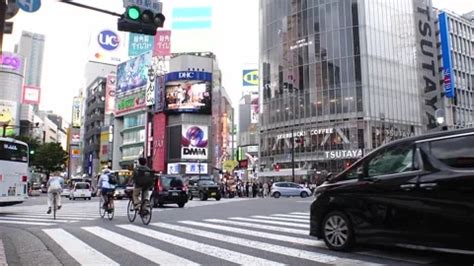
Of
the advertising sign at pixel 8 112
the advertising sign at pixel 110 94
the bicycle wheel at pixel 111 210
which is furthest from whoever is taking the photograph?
the advertising sign at pixel 8 112

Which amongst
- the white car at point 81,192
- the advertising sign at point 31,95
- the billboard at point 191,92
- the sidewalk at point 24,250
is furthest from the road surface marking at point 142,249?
the advertising sign at point 31,95

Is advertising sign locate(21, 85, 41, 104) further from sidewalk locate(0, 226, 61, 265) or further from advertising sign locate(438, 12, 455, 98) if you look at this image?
sidewalk locate(0, 226, 61, 265)

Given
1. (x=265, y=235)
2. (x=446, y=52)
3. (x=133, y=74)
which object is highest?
(x=446, y=52)

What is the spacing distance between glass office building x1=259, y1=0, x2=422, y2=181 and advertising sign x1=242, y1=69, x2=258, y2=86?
39276 mm

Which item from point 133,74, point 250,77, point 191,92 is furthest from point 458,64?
point 133,74

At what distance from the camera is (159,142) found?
72.1 metres

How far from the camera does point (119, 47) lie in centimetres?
10488

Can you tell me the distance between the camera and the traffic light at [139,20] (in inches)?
337

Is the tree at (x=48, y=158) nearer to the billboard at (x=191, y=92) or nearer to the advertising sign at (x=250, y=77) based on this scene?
the billboard at (x=191, y=92)

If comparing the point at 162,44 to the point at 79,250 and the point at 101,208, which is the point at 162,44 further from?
the point at 79,250

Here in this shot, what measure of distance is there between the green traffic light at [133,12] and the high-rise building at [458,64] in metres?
72.2

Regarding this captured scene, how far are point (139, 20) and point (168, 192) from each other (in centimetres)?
1350

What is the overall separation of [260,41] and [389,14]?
64.8 ft

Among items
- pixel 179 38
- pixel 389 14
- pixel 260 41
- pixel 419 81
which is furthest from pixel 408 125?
pixel 179 38
